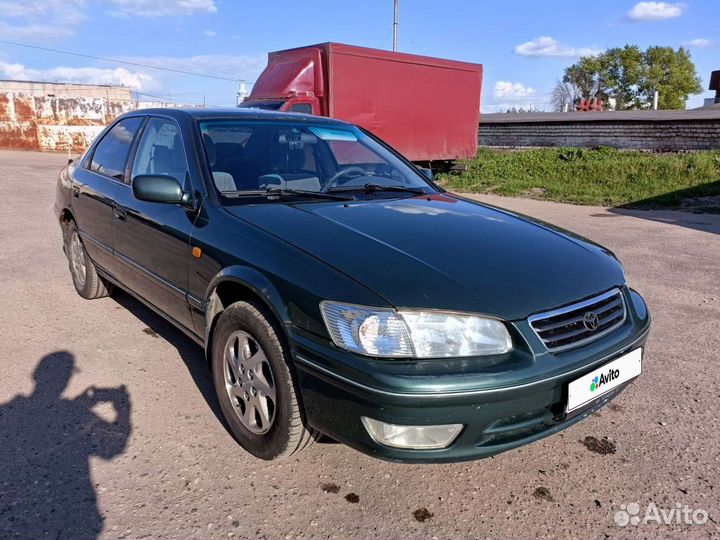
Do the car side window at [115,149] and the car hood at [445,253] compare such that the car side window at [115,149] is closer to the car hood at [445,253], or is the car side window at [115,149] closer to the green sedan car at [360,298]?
the green sedan car at [360,298]

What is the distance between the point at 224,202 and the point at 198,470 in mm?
1279

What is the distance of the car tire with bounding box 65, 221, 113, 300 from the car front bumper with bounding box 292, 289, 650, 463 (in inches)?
120

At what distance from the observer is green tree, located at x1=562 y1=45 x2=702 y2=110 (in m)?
62.5

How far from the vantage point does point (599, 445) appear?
2.71m

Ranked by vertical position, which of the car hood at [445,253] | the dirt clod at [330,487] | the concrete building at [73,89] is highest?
the concrete building at [73,89]

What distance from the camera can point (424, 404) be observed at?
6.37ft

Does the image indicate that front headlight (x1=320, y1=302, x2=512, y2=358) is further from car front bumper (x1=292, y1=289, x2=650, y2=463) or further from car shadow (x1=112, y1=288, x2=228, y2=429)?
car shadow (x1=112, y1=288, x2=228, y2=429)

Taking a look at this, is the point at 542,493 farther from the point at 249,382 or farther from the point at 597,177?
the point at 597,177

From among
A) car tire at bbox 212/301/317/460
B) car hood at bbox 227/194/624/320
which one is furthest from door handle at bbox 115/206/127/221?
car tire at bbox 212/301/317/460

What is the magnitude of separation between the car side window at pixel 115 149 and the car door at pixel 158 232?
22cm

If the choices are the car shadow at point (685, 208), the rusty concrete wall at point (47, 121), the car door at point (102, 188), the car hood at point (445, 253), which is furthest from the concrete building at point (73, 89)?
the car hood at point (445, 253)

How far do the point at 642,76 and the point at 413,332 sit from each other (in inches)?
2881

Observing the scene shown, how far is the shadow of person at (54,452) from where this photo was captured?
213cm

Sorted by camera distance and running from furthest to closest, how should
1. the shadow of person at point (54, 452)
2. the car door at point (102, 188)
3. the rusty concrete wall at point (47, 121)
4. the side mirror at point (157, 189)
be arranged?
the rusty concrete wall at point (47, 121) → the car door at point (102, 188) → the side mirror at point (157, 189) → the shadow of person at point (54, 452)
